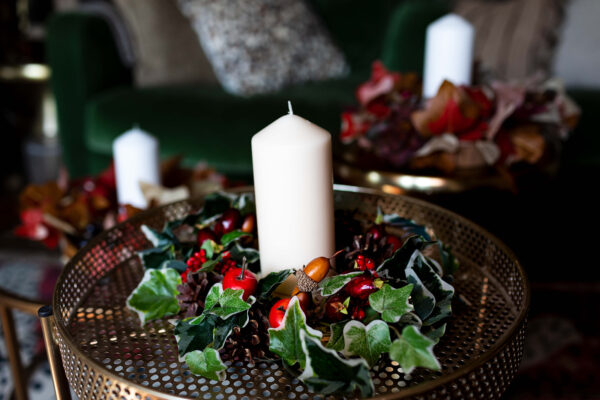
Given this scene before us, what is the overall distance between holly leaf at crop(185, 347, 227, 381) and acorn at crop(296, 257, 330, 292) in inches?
3.3

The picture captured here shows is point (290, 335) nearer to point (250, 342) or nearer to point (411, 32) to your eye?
point (250, 342)

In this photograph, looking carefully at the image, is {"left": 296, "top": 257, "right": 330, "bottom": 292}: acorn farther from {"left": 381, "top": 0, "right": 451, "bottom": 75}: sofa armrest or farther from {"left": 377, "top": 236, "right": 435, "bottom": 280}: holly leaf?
{"left": 381, "top": 0, "right": 451, "bottom": 75}: sofa armrest

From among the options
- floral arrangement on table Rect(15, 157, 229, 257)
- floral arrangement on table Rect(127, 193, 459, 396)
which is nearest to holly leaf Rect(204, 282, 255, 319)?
floral arrangement on table Rect(127, 193, 459, 396)

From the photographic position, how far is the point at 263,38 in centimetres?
191

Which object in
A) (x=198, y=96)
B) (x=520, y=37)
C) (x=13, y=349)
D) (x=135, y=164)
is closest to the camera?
(x=13, y=349)

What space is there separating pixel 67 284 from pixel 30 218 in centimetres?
44

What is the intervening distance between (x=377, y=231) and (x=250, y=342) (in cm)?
16

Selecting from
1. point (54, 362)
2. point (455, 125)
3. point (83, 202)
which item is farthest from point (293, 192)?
point (83, 202)

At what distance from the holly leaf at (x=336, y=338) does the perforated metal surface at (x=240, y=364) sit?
36mm

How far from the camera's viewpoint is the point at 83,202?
0.93m

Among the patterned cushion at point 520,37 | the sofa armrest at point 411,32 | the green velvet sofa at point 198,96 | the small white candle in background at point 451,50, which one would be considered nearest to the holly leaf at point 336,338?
the small white candle in background at point 451,50

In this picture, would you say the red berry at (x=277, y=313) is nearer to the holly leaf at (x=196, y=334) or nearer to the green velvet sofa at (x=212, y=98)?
the holly leaf at (x=196, y=334)

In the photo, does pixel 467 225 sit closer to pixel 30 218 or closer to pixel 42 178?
pixel 30 218

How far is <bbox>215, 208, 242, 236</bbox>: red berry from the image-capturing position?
0.55 metres
